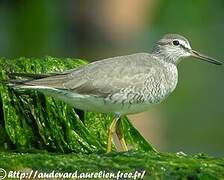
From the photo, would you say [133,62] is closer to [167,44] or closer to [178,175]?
[167,44]

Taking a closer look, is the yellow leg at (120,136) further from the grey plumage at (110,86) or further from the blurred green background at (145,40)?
the blurred green background at (145,40)

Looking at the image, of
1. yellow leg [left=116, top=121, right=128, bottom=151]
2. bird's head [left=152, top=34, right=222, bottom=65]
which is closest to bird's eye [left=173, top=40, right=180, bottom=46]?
bird's head [left=152, top=34, right=222, bottom=65]

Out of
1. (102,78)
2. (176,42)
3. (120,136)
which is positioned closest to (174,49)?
(176,42)

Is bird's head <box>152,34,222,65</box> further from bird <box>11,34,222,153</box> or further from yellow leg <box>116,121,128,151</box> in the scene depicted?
yellow leg <box>116,121,128,151</box>

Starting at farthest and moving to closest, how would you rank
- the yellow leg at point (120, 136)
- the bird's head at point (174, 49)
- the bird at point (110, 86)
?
the bird's head at point (174, 49) → the yellow leg at point (120, 136) → the bird at point (110, 86)

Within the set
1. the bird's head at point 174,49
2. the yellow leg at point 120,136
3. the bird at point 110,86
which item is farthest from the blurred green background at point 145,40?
the bird at point 110,86

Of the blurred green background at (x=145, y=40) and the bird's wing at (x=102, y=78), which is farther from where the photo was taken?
the blurred green background at (x=145, y=40)

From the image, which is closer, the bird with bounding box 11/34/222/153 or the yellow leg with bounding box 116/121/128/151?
the bird with bounding box 11/34/222/153
